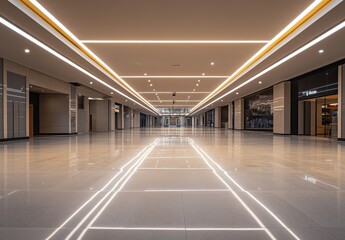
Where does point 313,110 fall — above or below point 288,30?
below

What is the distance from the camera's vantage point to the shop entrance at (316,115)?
83.9ft

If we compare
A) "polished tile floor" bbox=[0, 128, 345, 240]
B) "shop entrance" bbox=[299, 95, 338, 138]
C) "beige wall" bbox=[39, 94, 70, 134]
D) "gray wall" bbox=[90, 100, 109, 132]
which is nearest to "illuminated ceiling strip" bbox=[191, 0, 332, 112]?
"polished tile floor" bbox=[0, 128, 345, 240]

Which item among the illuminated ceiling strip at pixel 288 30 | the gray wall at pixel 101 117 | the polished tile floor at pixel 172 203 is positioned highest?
the illuminated ceiling strip at pixel 288 30

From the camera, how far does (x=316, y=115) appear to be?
1020 inches

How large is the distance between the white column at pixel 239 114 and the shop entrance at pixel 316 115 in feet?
46.0

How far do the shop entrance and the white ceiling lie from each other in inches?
311

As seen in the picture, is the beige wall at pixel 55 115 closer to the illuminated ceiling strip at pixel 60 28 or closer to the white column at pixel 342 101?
the illuminated ceiling strip at pixel 60 28

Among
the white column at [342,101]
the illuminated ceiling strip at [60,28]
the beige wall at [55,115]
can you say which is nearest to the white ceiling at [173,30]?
the illuminated ceiling strip at [60,28]

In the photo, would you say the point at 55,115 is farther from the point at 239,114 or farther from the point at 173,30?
the point at 239,114

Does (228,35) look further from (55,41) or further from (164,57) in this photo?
(55,41)

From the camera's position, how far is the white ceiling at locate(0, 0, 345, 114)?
9.30 m

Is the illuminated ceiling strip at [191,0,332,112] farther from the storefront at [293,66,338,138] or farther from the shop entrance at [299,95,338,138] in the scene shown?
the shop entrance at [299,95,338,138]

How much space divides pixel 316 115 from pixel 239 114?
15.4 meters

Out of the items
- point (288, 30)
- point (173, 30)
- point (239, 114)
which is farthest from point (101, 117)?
point (288, 30)
